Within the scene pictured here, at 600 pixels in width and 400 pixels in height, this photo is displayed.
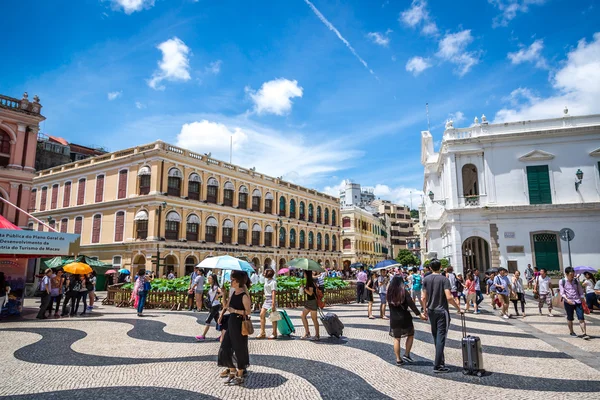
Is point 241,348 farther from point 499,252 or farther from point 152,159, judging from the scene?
point 152,159

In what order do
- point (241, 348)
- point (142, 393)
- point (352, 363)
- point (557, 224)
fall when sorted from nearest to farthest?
1. point (142, 393)
2. point (241, 348)
3. point (352, 363)
4. point (557, 224)

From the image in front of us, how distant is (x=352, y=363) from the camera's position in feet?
23.3

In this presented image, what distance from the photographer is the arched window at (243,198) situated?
133 ft

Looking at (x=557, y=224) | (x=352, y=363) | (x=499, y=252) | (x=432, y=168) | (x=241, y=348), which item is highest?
(x=432, y=168)

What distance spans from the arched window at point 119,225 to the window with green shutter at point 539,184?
3043 centimetres

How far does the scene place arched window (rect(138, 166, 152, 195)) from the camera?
32.3 meters

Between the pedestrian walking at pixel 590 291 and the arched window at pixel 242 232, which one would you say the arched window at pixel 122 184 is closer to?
the arched window at pixel 242 232

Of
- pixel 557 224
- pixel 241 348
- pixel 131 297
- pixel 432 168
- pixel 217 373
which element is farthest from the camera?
pixel 432 168

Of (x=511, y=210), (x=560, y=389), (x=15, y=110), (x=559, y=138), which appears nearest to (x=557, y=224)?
(x=511, y=210)

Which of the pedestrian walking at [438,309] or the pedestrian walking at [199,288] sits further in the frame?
the pedestrian walking at [199,288]

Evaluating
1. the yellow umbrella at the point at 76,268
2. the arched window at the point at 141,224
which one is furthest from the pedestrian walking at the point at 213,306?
the arched window at the point at 141,224

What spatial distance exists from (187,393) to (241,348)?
937 mm

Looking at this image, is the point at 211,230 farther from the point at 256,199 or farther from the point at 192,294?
the point at 192,294

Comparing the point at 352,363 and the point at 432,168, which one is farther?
the point at 432,168
